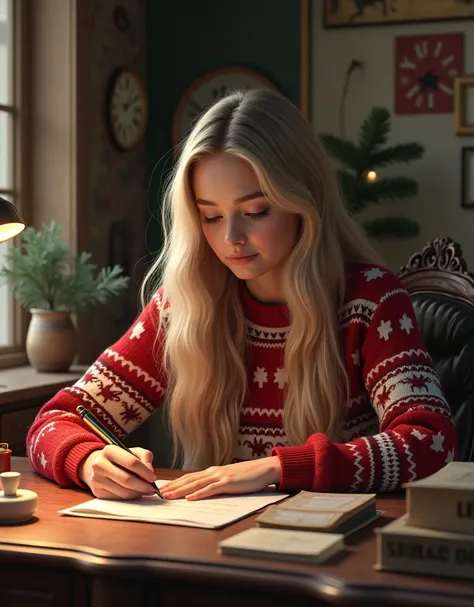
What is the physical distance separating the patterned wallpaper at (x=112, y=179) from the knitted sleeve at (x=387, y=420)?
6.88 ft

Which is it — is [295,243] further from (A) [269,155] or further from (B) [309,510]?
(B) [309,510]

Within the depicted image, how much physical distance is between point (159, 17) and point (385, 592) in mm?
3872

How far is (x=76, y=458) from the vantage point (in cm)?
180

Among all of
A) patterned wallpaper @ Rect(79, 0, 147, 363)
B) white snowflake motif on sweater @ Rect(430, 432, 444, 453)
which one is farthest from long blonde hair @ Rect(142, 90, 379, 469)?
patterned wallpaper @ Rect(79, 0, 147, 363)

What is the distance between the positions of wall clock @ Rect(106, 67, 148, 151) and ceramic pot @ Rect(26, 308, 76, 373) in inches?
37.5

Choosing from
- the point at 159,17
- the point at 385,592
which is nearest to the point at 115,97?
the point at 159,17

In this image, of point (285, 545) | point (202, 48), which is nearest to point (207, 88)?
point (202, 48)

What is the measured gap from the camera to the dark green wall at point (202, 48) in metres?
4.50

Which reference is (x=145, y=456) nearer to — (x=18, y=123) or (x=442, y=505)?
(x=442, y=505)

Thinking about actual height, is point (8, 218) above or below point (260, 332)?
above

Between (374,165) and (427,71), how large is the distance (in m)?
0.45

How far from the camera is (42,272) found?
12.0 ft

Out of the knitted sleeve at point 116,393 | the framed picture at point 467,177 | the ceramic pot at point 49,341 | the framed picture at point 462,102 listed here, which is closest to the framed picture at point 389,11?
the framed picture at point 462,102

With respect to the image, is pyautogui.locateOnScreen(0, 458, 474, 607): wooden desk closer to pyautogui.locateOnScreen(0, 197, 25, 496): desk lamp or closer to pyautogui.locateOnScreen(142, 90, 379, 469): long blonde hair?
pyautogui.locateOnScreen(0, 197, 25, 496): desk lamp
